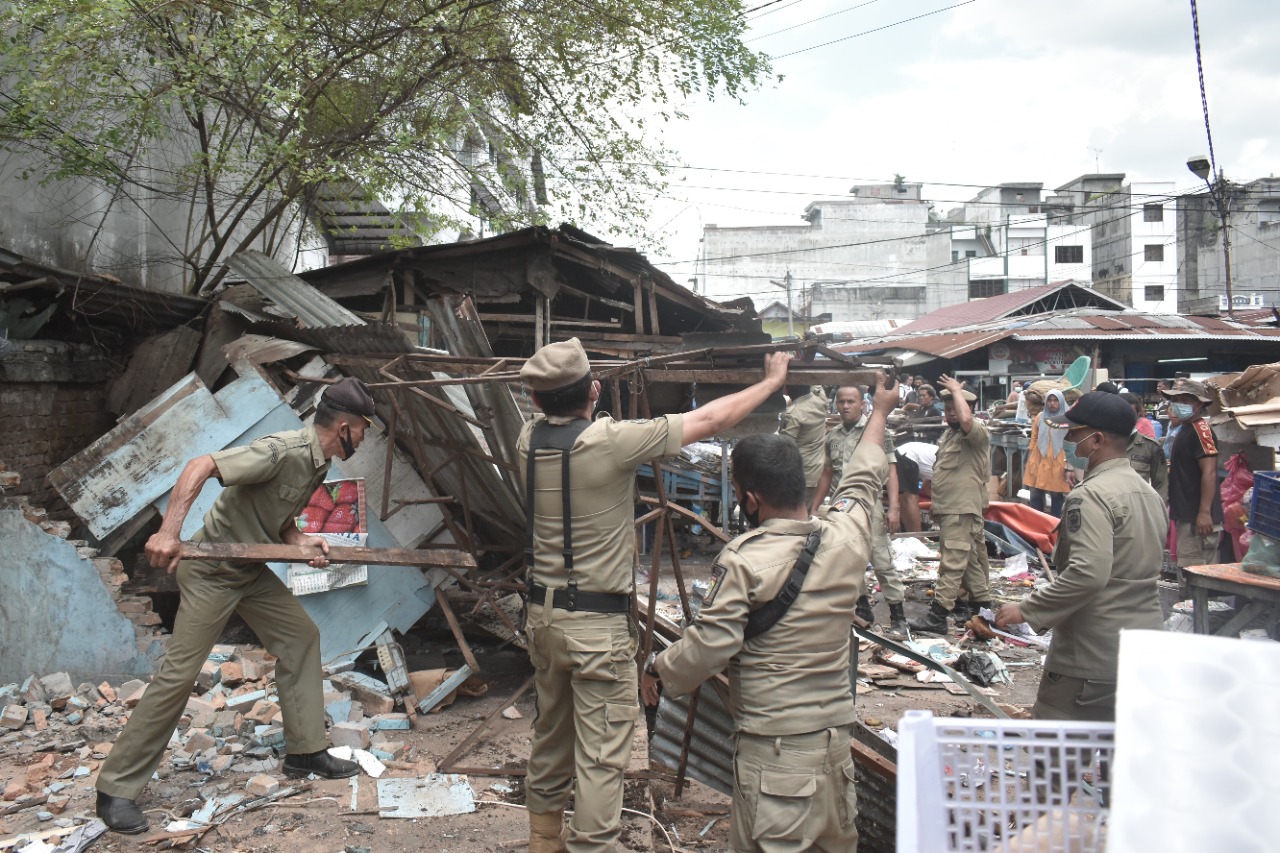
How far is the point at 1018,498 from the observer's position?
12172 mm

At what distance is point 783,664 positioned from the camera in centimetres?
258

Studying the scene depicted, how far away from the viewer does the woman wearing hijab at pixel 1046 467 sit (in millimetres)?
9414

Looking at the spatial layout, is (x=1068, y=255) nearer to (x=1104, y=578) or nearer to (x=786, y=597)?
(x=1104, y=578)

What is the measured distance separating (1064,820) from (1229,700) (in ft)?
1.50

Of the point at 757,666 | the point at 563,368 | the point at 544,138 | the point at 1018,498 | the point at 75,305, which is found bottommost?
the point at 1018,498

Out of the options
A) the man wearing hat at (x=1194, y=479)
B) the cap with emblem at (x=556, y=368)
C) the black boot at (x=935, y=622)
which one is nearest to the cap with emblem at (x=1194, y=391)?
the man wearing hat at (x=1194, y=479)

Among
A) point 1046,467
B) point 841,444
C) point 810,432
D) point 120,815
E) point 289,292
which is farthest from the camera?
point 1046,467

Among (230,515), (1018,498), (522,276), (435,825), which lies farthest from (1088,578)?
(1018,498)

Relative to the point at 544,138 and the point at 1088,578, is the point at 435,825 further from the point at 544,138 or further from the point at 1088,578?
the point at 544,138

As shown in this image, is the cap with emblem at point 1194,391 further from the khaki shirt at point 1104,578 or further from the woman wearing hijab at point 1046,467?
the khaki shirt at point 1104,578

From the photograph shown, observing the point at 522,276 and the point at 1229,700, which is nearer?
the point at 1229,700

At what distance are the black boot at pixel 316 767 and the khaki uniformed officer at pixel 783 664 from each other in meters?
2.52

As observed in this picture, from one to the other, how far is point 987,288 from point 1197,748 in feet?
164

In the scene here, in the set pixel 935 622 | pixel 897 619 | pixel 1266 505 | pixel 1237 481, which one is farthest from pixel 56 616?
pixel 1237 481
